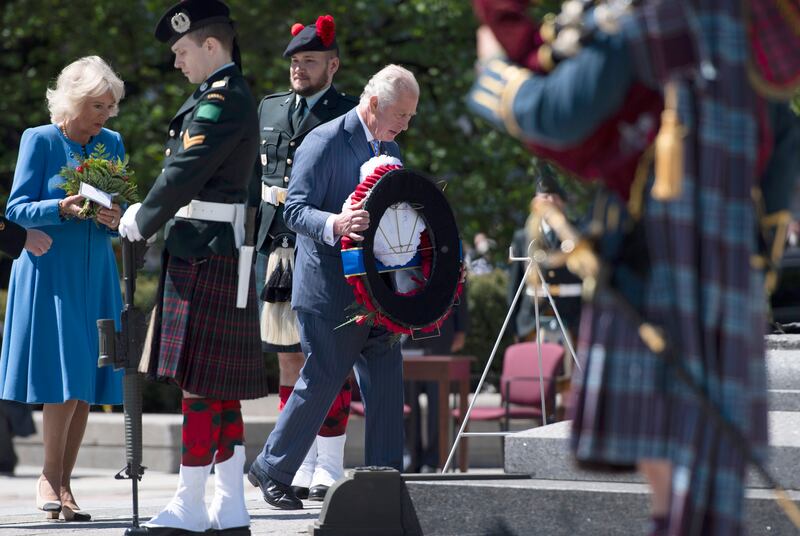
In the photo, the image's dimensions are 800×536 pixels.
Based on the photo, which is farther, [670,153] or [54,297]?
[54,297]

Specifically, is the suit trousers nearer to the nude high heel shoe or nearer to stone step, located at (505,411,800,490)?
stone step, located at (505,411,800,490)

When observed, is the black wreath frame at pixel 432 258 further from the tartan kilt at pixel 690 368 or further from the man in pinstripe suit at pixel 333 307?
the tartan kilt at pixel 690 368

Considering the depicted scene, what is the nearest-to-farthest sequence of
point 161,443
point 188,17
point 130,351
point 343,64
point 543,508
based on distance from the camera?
1. point 543,508
2. point 188,17
3. point 130,351
4. point 161,443
5. point 343,64

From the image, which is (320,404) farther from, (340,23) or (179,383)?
(340,23)

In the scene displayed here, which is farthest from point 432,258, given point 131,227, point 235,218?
point 131,227

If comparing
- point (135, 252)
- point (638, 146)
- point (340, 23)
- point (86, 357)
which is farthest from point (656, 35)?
point (340, 23)

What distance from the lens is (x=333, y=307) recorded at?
21.3 feet

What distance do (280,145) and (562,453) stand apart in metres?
2.76

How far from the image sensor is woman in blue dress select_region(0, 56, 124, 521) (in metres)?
6.93

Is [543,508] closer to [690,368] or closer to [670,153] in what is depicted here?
[690,368]

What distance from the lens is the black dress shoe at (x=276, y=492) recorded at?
6.79m

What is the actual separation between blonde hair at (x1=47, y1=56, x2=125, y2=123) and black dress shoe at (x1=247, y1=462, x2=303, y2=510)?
1866mm

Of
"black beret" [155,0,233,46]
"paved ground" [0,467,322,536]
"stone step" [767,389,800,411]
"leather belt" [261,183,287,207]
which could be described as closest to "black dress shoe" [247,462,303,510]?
"paved ground" [0,467,322,536]

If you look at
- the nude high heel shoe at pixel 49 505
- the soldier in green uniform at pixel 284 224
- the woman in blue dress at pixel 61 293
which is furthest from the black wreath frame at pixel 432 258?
the nude high heel shoe at pixel 49 505
